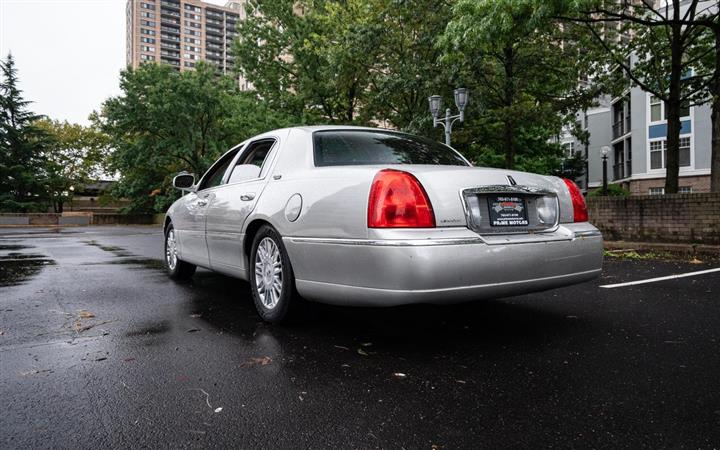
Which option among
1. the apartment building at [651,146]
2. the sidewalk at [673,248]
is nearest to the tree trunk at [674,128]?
the sidewalk at [673,248]

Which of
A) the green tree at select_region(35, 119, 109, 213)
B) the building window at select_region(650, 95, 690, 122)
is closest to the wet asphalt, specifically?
the building window at select_region(650, 95, 690, 122)

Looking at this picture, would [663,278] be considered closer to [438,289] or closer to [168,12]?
[438,289]

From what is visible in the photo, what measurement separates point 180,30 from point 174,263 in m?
154

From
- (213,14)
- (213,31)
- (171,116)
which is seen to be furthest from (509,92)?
(213,14)

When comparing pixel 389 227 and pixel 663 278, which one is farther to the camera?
pixel 663 278

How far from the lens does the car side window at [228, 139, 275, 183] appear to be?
409 cm

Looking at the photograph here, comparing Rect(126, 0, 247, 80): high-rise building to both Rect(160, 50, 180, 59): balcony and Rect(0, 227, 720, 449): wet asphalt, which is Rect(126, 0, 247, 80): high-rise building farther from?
Rect(0, 227, 720, 449): wet asphalt

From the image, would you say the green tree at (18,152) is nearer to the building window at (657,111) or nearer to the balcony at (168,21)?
the building window at (657,111)

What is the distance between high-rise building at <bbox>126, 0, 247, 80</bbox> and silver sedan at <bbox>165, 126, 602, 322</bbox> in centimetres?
13724

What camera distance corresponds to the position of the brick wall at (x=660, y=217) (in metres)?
8.94

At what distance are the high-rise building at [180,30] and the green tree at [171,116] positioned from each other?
106 metres

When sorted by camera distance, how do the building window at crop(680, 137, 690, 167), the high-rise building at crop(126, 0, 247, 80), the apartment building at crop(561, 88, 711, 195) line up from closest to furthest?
the apartment building at crop(561, 88, 711, 195), the building window at crop(680, 137, 690, 167), the high-rise building at crop(126, 0, 247, 80)

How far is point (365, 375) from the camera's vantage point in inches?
101

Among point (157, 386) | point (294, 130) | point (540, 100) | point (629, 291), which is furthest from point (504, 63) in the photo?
point (157, 386)
